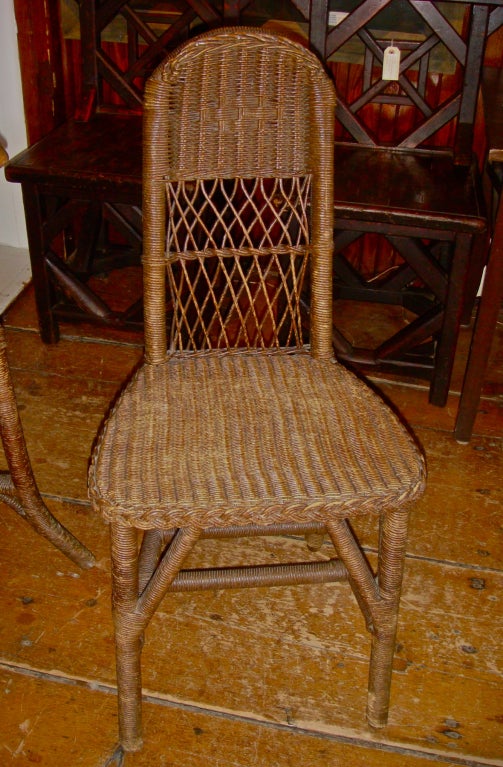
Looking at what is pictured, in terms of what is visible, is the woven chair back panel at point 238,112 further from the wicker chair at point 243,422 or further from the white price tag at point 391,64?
the white price tag at point 391,64

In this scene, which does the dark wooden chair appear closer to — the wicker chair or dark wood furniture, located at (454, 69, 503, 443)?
dark wood furniture, located at (454, 69, 503, 443)

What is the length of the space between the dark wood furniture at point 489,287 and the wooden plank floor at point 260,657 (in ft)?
0.46

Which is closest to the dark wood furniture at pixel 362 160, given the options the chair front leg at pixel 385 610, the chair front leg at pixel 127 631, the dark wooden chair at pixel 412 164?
the dark wooden chair at pixel 412 164

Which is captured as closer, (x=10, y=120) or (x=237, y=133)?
(x=237, y=133)

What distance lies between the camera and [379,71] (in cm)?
231

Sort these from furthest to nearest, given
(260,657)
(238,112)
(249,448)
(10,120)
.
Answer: (10,120) → (260,657) → (238,112) → (249,448)

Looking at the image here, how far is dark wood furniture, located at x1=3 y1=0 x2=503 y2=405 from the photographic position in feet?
6.40

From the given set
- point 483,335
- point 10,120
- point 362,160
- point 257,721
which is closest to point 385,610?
point 257,721

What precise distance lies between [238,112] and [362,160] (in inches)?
32.1

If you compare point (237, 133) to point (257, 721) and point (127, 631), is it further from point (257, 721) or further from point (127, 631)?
point (257, 721)

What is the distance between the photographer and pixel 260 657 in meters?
1.49

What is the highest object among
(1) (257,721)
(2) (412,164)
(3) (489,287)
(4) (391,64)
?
(4) (391,64)

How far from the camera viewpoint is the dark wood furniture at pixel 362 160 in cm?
195

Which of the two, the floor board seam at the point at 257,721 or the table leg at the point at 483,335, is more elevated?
the table leg at the point at 483,335
